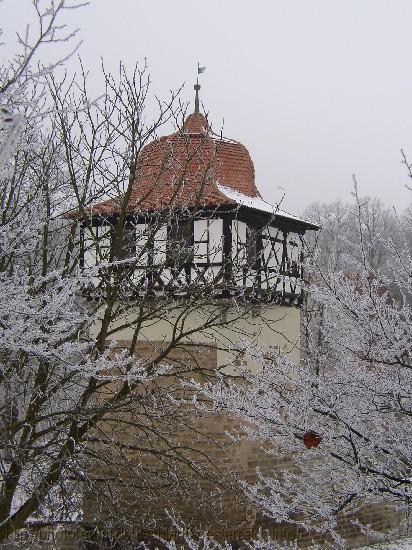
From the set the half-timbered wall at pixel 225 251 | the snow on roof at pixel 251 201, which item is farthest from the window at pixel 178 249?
the snow on roof at pixel 251 201

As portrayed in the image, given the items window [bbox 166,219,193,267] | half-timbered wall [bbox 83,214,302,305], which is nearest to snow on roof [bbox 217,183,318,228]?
half-timbered wall [bbox 83,214,302,305]

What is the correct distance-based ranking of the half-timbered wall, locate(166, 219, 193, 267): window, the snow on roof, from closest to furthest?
locate(166, 219, 193, 267): window < the half-timbered wall < the snow on roof

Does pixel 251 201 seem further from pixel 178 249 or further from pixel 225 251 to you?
pixel 178 249

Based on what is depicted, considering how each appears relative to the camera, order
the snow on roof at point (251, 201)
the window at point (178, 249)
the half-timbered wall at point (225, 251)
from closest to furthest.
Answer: the window at point (178, 249) < the half-timbered wall at point (225, 251) < the snow on roof at point (251, 201)

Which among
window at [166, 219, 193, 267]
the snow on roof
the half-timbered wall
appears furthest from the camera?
the snow on roof

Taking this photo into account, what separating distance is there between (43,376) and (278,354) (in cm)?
217

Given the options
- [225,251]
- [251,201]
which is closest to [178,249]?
[225,251]

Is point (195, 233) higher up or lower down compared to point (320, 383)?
higher up

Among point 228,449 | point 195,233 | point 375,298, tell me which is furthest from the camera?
point 195,233

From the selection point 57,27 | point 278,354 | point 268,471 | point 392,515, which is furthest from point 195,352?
point 57,27

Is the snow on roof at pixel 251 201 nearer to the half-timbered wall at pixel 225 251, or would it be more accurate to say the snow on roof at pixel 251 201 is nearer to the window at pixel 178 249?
the half-timbered wall at pixel 225 251

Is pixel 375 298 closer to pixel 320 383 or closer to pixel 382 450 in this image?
pixel 320 383

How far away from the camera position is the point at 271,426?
537 centimetres

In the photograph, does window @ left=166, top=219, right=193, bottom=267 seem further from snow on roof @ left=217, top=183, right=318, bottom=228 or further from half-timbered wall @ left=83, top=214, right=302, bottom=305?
snow on roof @ left=217, top=183, right=318, bottom=228
